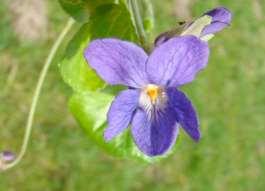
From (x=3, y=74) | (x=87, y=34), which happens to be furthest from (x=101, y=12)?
(x=3, y=74)

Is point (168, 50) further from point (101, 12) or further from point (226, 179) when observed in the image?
point (226, 179)

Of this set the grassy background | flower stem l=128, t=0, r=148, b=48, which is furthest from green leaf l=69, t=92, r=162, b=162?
the grassy background

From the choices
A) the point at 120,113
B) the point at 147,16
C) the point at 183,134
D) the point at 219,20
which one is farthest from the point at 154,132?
the point at 183,134

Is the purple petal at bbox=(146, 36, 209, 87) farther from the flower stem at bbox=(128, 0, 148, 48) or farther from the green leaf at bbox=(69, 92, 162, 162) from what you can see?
the green leaf at bbox=(69, 92, 162, 162)

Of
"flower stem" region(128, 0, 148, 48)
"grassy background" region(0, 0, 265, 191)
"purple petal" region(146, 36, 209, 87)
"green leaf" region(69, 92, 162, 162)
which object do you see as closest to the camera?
"purple petal" region(146, 36, 209, 87)

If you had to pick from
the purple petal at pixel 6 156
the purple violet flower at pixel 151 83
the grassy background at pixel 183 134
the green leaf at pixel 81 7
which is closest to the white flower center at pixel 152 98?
the purple violet flower at pixel 151 83

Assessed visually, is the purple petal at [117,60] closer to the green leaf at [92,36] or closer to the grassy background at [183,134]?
the green leaf at [92,36]
